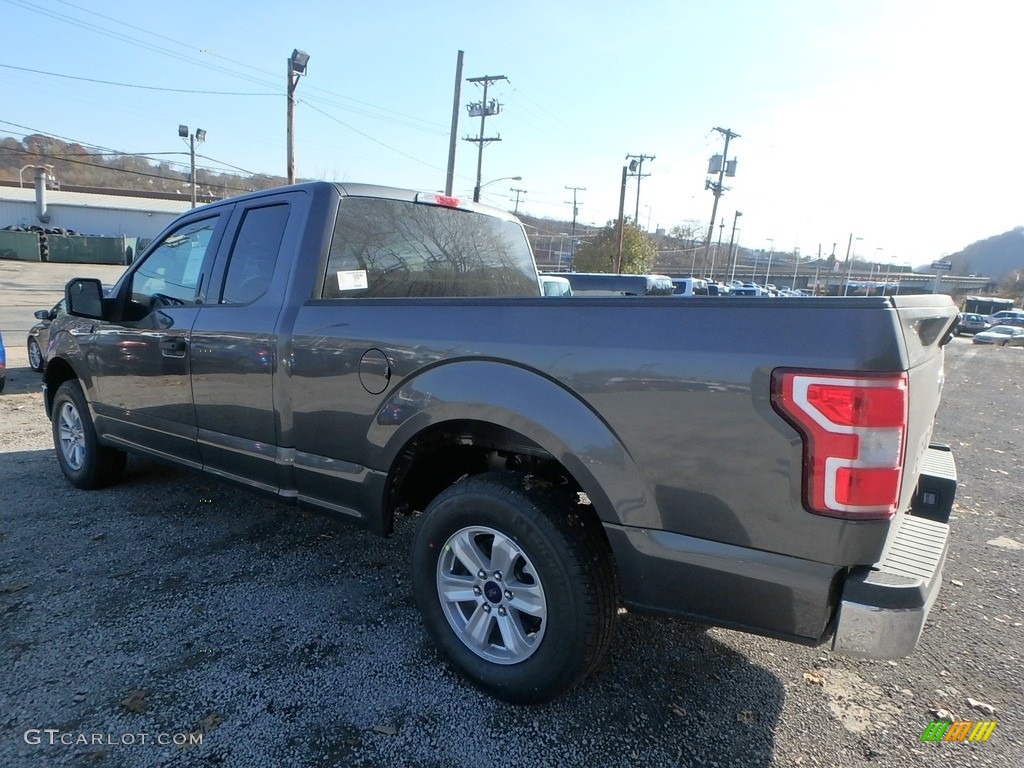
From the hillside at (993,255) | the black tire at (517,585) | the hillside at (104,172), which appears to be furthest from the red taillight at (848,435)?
the hillside at (993,255)

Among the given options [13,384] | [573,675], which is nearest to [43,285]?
[13,384]

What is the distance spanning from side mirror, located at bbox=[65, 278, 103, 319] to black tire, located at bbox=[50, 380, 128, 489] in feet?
2.63

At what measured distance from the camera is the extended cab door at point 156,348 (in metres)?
3.59

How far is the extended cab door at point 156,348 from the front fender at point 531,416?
1.71 metres

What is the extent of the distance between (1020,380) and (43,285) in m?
35.0

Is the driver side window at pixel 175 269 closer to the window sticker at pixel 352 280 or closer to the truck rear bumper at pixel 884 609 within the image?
the window sticker at pixel 352 280

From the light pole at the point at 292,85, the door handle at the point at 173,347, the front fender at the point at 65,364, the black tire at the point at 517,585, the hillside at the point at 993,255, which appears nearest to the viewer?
the black tire at the point at 517,585

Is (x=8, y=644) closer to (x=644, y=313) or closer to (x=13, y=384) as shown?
(x=644, y=313)

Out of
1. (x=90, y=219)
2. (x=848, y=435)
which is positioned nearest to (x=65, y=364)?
(x=848, y=435)

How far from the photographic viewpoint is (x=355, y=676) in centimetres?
259

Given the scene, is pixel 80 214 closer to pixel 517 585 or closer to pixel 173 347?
pixel 173 347

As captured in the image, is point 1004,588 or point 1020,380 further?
point 1020,380

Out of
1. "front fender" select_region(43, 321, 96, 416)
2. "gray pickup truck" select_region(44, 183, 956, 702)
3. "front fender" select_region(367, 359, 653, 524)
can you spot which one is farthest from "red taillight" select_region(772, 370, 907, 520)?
"front fender" select_region(43, 321, 96, 416)

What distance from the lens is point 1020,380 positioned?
15.2 m
